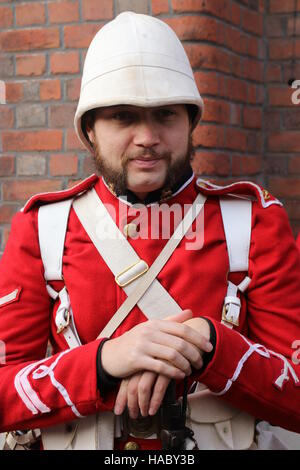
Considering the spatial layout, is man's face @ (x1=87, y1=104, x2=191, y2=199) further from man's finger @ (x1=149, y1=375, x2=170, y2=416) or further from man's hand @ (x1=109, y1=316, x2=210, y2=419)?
man's finger @ (x1=149, y1=375, x2=170, y2=416)

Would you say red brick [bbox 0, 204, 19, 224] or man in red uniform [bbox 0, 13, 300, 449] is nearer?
man in red uniform [bbox 0, 13, 300, 449]

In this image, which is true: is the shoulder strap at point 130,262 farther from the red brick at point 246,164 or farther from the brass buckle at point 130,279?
the red brick at point 246,164

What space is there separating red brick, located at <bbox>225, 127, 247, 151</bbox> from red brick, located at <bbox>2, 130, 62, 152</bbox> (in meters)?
0.76

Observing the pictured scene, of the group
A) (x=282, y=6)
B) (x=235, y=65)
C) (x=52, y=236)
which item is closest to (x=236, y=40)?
A: (x=235, y=65)

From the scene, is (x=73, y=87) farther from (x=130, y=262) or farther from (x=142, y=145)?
(x=130, y=262)

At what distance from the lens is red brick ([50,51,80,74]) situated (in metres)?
3.06

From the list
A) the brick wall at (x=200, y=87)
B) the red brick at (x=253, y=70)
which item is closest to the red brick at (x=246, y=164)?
the brick wall at (x=200, y=87)

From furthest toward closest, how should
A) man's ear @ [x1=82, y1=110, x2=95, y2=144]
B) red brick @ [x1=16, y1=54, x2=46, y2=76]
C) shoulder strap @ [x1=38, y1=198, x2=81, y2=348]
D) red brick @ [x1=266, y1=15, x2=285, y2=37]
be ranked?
red brick @ [x1=266, y1=15, x2=285, y2=37], red brick @ [x1=16, y1=54, x2=46, y2=76], man's ear @ [x1=82, y1=110, x2=95, y2=144], shoulder strap @ [x1=38, y1=198, x2=81, y2=348]

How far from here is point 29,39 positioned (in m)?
3.10

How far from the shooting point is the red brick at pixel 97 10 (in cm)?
299

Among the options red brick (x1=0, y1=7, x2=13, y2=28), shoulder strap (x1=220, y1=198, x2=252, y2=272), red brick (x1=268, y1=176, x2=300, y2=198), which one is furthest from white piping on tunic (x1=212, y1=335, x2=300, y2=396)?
red brick (x1=0, y1=7, x2=13, y2=28)

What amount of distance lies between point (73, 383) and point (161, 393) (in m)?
0.25

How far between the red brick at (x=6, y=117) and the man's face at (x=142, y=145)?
1194 millimetres

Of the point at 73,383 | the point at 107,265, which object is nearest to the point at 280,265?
the point at 107,265
